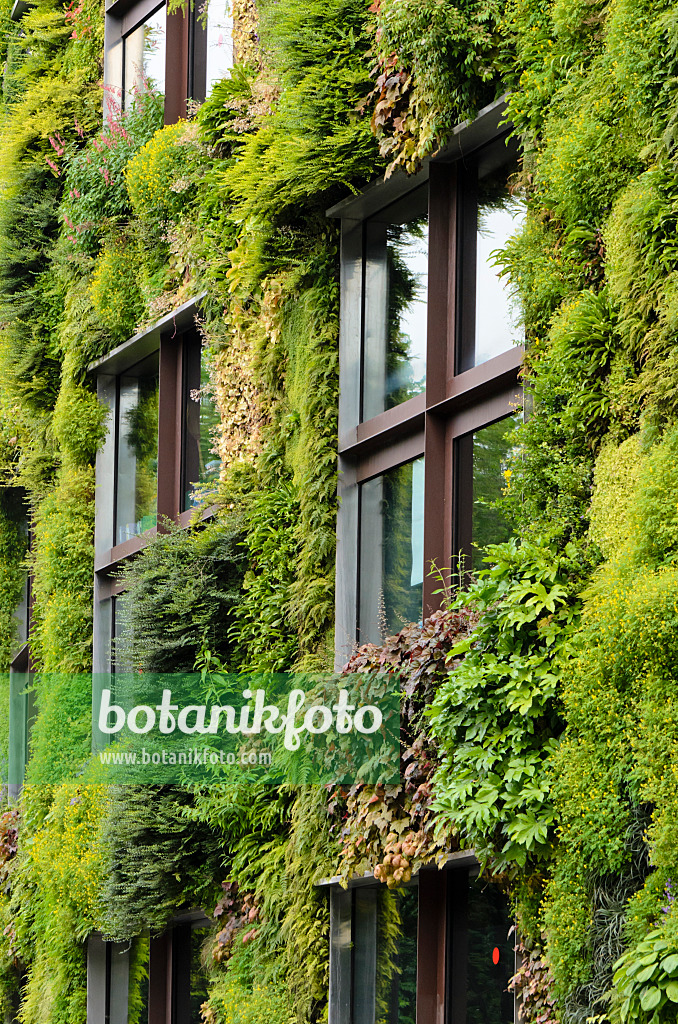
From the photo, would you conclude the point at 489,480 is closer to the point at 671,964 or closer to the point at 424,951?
the point at 424,951

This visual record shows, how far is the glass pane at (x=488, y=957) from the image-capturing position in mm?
6949

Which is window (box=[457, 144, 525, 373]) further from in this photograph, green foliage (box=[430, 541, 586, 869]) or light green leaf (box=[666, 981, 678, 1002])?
light green leaf (box=[666, 981, 678, 1002])

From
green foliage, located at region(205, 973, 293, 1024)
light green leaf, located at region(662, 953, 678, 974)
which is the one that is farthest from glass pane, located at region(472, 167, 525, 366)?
green foliage, located at region(205, 973, 293, 1024)

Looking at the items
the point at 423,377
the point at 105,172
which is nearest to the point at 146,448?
the point at 105,172

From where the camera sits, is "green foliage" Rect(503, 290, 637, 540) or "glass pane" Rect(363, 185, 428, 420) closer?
"green foliage" Rect(503, 290, 637, 540)

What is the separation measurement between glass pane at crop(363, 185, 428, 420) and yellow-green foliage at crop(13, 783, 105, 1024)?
175 inches

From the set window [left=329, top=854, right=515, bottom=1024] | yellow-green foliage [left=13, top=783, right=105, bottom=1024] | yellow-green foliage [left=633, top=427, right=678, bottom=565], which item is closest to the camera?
yellow-green foliage [left=633, top=427, right=678, bottom=565]

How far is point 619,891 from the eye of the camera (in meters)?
5.47

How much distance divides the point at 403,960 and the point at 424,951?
0.42 meters

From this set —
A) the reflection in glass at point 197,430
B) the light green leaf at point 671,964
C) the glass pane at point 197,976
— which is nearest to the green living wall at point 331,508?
the light green leaf at point 671,964

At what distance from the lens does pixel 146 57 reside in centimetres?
1339

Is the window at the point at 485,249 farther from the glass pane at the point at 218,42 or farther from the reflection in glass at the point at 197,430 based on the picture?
the glass pane at the point at 218,42

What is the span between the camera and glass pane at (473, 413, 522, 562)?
7.48 m

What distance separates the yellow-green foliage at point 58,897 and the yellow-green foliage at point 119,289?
4.26m
